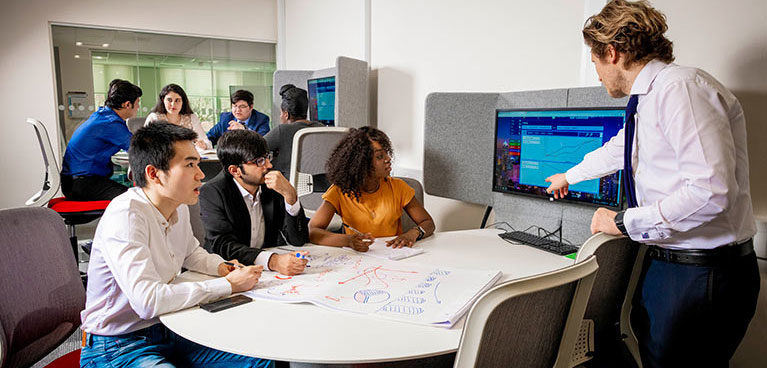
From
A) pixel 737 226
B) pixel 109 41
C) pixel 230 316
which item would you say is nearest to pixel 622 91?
pixel 737 226

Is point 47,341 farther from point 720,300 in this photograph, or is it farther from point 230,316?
point 720,300

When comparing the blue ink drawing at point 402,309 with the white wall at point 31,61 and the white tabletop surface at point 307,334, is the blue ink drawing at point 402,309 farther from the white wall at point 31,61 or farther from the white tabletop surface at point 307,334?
the white wall at point 31,61

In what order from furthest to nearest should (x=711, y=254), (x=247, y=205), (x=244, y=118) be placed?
(x=244, y=118), (x=247, y=205), (x=711, y=254)

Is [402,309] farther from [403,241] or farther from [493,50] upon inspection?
[493,50]

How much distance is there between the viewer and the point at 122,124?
3.41m

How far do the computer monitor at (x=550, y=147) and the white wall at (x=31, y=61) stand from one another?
4.70 m

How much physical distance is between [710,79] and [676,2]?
0.70m

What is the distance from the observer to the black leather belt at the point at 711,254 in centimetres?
119

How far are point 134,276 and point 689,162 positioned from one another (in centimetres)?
135

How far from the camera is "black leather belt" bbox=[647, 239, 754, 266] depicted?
3.90ft

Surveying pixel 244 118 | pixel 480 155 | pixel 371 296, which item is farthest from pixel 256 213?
pixel 244 118

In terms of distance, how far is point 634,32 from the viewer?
128 centimetres

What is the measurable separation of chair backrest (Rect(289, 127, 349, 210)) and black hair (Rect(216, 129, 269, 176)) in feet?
2.59

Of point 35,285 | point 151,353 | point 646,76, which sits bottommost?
point 151,353
